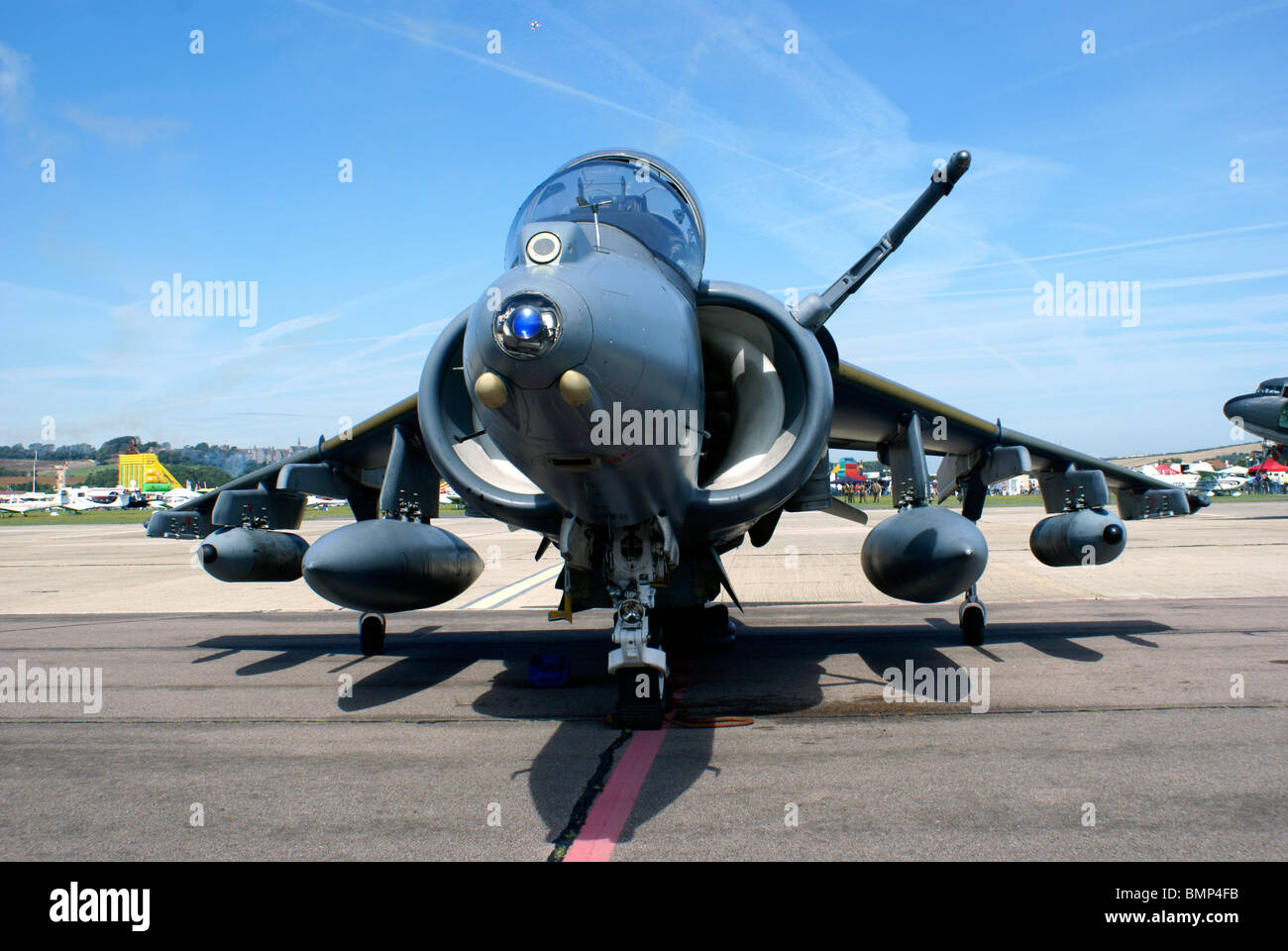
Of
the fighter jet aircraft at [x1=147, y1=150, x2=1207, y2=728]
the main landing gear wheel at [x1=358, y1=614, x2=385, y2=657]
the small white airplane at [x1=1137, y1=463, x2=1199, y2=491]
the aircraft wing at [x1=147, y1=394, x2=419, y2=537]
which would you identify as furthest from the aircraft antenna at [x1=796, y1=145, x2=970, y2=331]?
the small white airplane at [x1=1137, y1=463, x2=1199, y2=491]

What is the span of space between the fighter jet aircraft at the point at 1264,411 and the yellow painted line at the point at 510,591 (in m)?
29.3

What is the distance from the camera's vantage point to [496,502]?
596cm

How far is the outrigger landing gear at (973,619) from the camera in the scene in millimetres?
10211

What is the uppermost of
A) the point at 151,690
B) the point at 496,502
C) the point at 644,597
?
the point at 496,502

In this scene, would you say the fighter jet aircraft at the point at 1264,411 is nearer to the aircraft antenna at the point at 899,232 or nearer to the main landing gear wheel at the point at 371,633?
the aircraft antenna at the point at 899,232

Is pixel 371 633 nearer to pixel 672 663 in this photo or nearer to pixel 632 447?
pixel 672 663

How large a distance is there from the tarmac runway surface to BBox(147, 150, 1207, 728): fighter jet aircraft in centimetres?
93

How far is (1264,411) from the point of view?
33.4 meters

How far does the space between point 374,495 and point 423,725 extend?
5.32 metres
